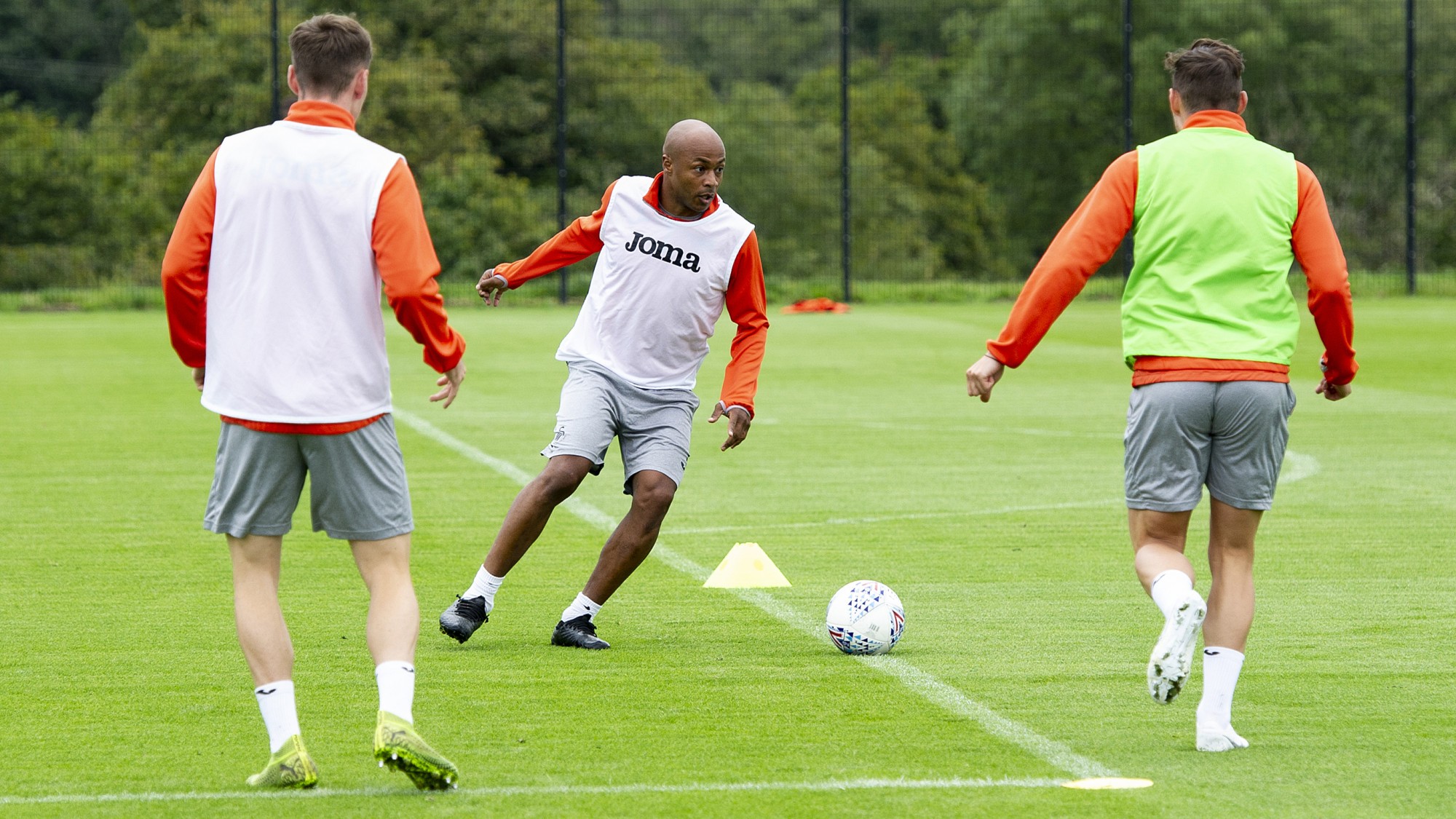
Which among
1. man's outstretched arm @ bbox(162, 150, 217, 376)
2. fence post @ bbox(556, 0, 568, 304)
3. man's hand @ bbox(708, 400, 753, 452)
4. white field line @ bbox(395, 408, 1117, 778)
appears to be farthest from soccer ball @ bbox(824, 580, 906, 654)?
fence post @ bbox(556, 0, 568, 304)

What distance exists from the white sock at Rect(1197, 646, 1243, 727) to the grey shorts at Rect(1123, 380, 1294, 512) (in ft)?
1.38

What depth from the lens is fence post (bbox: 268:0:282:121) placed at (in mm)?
32750

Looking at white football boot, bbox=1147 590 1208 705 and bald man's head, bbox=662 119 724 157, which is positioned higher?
bald man's head, bbox=662 119 724 157

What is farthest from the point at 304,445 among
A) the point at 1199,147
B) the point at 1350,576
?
the point at 1350,576

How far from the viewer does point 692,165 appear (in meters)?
6.61

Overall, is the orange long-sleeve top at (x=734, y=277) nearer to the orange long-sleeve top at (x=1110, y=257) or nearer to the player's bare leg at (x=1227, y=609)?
the orange long-sleeve top at (x=1110, y=257)

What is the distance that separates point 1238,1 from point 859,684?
135 feet

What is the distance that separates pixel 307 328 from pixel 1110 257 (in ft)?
7.23

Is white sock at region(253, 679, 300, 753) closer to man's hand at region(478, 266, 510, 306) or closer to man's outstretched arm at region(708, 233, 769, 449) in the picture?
man's outstretched arm at region(708, 233, 769, 449)

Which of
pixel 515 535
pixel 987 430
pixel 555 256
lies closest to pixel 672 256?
pixel 555 256

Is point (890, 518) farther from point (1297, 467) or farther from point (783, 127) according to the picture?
point (783, 127)

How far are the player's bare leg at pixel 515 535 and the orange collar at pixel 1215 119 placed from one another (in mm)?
2468

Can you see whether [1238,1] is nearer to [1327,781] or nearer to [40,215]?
[40,215]

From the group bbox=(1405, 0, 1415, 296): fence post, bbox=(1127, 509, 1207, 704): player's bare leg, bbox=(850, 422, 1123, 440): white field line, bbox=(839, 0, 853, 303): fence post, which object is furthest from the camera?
bbox=(839, 0, 853, 303): fence post
